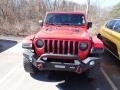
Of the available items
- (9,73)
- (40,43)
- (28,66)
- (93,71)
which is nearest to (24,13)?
(9,73)

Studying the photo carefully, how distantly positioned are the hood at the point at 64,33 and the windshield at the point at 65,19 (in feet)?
1.03

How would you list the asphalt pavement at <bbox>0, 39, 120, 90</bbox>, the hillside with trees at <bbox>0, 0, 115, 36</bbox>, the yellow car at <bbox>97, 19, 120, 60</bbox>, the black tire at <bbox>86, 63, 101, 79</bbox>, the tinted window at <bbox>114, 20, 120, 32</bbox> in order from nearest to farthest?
the black tire at <bbox>86, 63, 101, 79</bbox>
the asphalt pavement at <bbox>0, 39, 120, 90</bbox>
the yellow car at <bbox>97, 19, 120, 60</bbox>
the tinted window at <bbox>114, 20, 120, 32</bbox>
the hillside with trees at <bbox>0, 0, 115, 36</bbox>

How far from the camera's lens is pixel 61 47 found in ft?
24.9

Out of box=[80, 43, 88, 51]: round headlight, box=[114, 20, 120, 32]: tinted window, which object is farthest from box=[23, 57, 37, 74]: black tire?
box=[114, 20, 120, 32]: tinted window

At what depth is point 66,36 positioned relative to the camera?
780cm

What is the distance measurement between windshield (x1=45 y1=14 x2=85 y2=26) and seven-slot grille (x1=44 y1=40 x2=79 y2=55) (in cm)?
206

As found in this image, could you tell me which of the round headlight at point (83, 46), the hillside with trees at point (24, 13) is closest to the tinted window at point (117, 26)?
the round headlight at point (83, 46)

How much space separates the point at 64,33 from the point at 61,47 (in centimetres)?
77

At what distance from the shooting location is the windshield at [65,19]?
9633 mm

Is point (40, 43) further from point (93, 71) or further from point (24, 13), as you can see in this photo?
point (24, 13)

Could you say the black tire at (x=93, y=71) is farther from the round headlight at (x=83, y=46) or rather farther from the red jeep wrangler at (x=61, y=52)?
the round headlight at (x=83, y=46)

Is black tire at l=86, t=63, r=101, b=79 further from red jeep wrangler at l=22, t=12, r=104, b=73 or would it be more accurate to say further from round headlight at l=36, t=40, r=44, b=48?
round headlight at l=36, t=40, r=44, b=48

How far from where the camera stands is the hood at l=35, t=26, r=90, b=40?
7.74 metres

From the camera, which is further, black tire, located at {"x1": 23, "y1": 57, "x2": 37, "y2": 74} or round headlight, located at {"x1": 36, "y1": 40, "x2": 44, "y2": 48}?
black tire, located at {"x1": 23, "y1": 57, "x2": 37, "y2": 74}
